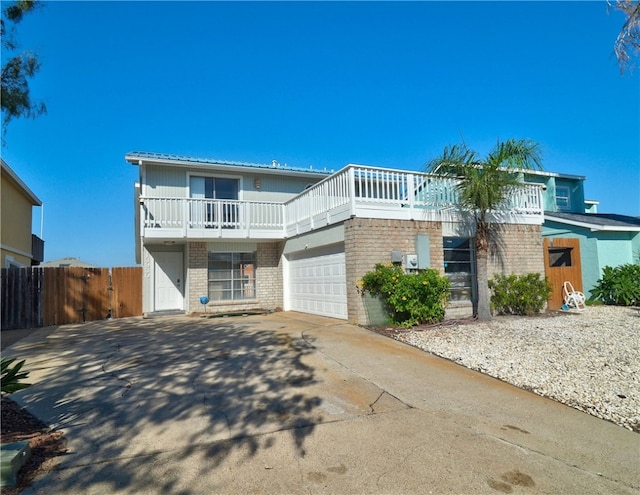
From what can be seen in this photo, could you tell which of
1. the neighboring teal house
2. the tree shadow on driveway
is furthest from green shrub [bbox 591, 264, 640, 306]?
the tree shadow on driveway

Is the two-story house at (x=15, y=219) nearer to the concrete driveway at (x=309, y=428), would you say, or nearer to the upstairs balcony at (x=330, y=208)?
the upstairs balcony at (x=330, y=208)

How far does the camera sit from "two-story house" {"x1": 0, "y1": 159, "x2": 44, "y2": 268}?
13727mm

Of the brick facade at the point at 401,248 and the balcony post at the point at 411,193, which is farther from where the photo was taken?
the balcony post at the point at 411,193

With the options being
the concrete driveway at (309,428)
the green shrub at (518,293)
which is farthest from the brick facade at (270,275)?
the concrete driveway at (309,428)

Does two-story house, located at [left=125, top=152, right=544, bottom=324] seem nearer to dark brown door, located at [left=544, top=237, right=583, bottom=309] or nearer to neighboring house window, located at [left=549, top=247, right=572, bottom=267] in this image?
dark brown door, located at [left=544, top=237, right=583, bottom=309]

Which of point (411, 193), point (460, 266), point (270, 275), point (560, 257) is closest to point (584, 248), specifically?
point (560, 257)

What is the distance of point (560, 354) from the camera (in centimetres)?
677

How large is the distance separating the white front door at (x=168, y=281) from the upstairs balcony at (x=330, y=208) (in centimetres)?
185

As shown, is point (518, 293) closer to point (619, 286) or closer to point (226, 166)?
point (619, 286)

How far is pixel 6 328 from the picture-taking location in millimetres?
12023

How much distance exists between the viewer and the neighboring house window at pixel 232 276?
1458 centimetres

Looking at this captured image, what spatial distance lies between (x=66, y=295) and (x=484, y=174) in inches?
536

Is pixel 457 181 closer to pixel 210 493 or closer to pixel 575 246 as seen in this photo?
pixel 575 246

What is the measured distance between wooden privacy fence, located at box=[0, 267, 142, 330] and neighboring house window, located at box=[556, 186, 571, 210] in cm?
2052
